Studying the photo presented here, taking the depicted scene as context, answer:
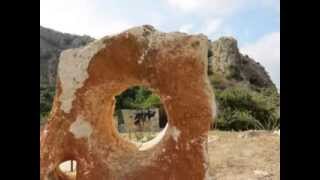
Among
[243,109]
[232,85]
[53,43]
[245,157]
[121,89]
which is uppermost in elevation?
[53,43]

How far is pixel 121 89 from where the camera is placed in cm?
582

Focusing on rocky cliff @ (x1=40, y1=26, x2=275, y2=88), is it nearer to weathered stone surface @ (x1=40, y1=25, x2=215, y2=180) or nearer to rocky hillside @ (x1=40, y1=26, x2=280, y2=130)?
rocky hillside @ (x1=40, y1=26, x2=280, y2=130)

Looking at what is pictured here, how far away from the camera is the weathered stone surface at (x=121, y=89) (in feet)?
17.9

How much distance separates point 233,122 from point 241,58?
24.4 ft

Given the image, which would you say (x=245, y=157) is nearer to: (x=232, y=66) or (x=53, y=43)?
(x=232, y=66)

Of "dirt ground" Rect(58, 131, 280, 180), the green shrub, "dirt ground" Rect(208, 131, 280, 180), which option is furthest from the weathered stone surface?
the green shrub

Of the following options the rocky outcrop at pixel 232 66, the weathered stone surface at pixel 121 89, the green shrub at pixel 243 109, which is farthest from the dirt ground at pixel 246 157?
the rocky outcrop at pixel 232 66

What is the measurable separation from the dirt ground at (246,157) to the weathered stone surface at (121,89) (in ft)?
8.19

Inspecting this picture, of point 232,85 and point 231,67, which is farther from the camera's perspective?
point 231,67

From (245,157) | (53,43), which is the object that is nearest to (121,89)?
(245,157)

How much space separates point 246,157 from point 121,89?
11.9 feet
